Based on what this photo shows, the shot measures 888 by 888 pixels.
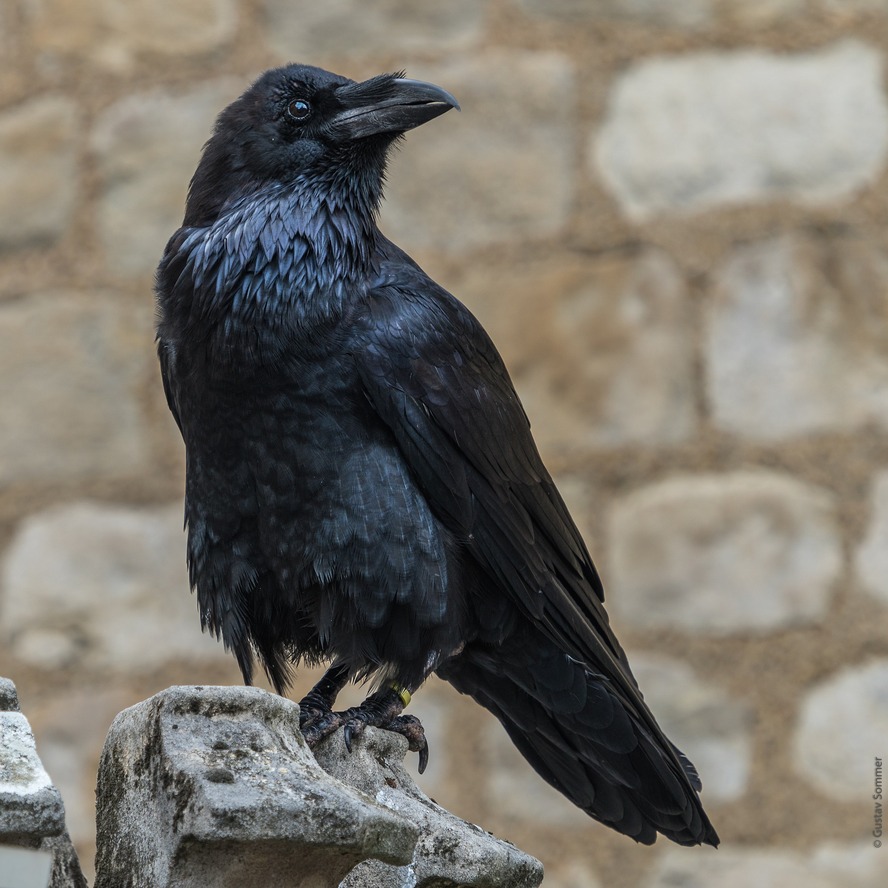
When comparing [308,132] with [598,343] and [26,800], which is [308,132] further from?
[26,800]

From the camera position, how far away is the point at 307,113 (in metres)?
2.60

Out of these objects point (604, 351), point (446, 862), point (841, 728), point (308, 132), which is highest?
point (308, 132)

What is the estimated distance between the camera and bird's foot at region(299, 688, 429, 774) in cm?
207

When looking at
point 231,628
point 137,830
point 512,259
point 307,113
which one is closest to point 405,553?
point 231,628

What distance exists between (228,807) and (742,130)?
284 cm

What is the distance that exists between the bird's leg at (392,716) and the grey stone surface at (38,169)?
1.95 meters

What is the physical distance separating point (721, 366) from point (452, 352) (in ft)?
4.40

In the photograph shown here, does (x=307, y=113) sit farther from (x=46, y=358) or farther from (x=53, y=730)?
(x=53, y=730)

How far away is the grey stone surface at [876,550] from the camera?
3.52m

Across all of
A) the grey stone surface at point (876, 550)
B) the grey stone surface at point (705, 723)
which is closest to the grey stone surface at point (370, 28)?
the grey stone surface at point (876, 550)

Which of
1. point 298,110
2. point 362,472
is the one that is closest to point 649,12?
point 298,110

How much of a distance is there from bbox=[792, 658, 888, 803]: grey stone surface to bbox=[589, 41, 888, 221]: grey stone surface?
1.13m

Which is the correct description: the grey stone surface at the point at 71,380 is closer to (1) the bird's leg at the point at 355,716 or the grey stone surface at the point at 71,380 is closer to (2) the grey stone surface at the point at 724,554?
(2) the grey stone surface at the point at 724,554

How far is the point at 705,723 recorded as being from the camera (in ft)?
11.5
